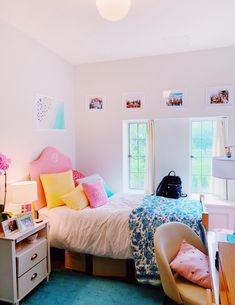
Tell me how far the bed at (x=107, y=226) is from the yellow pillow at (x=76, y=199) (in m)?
0.06

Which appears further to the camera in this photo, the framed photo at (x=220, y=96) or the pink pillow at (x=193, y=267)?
the framed photo at (x=220, y=96)

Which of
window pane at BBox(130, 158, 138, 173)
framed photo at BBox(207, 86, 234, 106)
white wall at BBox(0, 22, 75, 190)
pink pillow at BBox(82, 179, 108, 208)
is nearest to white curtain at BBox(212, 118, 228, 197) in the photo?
framed photo at BBox(207, 86, 234, 106)

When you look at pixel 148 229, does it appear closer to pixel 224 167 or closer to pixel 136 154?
pixel 224 167

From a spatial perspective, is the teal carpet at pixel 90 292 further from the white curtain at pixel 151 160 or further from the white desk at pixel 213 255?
the white curtain at pixel 151 160

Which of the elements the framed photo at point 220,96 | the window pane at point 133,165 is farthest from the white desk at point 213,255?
the window pane at point 133,165

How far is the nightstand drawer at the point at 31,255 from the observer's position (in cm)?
216

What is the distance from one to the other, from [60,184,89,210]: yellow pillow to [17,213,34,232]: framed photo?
53 cm

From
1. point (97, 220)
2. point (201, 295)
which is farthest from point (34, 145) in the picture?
point (201, 295)

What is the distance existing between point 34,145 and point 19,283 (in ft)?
5.03

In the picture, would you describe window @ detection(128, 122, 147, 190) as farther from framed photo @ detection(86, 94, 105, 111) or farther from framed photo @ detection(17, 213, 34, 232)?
framed photo @ detection(17, 213, 34, 232)

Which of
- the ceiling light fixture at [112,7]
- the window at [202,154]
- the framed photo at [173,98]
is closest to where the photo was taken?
the ceiling light fixture at [112,7]

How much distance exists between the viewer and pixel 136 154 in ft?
13.1

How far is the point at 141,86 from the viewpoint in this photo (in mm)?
3723

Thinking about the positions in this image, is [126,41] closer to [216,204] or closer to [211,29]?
[211,29]
